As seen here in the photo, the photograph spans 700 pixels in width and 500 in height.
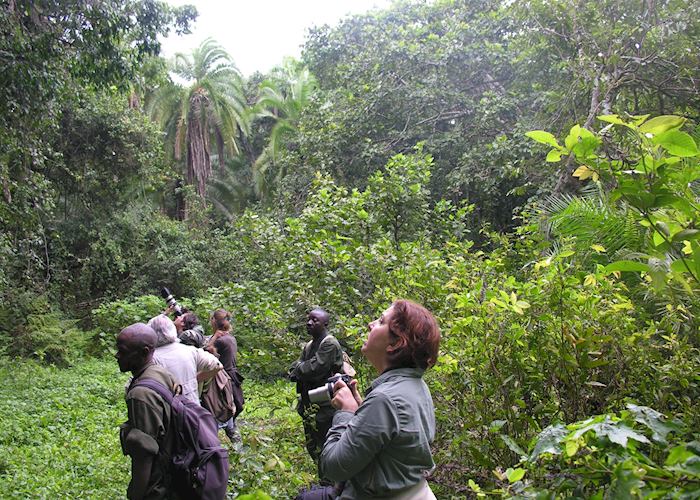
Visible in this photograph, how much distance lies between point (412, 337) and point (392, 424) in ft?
1.11

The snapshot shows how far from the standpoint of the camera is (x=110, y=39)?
7250 millimetres

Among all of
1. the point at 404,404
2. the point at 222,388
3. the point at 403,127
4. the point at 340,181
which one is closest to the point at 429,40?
the point at 403,127

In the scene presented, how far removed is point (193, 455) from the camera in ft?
9.16

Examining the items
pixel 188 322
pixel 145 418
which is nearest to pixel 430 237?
pixel 188 322

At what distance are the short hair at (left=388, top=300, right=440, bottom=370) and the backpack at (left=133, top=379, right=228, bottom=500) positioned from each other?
1.06m

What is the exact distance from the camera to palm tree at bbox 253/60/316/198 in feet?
74.9

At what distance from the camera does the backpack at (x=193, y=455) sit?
2766 millimetres

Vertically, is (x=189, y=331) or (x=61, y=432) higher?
(x=189, y=331)

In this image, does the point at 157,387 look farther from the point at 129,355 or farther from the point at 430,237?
the point at 430,237

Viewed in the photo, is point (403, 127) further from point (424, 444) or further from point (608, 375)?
point (424, 444)

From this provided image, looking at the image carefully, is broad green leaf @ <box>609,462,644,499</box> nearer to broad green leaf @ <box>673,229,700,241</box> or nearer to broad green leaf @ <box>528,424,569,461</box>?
broad green leaf @ <box>528,424,569,461</box>

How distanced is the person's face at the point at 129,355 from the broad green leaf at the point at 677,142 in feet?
7.72

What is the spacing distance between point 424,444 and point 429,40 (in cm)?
1232

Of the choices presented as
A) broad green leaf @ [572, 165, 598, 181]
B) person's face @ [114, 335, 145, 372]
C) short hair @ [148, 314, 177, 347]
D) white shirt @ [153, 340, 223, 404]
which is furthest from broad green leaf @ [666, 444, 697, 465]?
short hair @ [148, 314, 177, 347]
